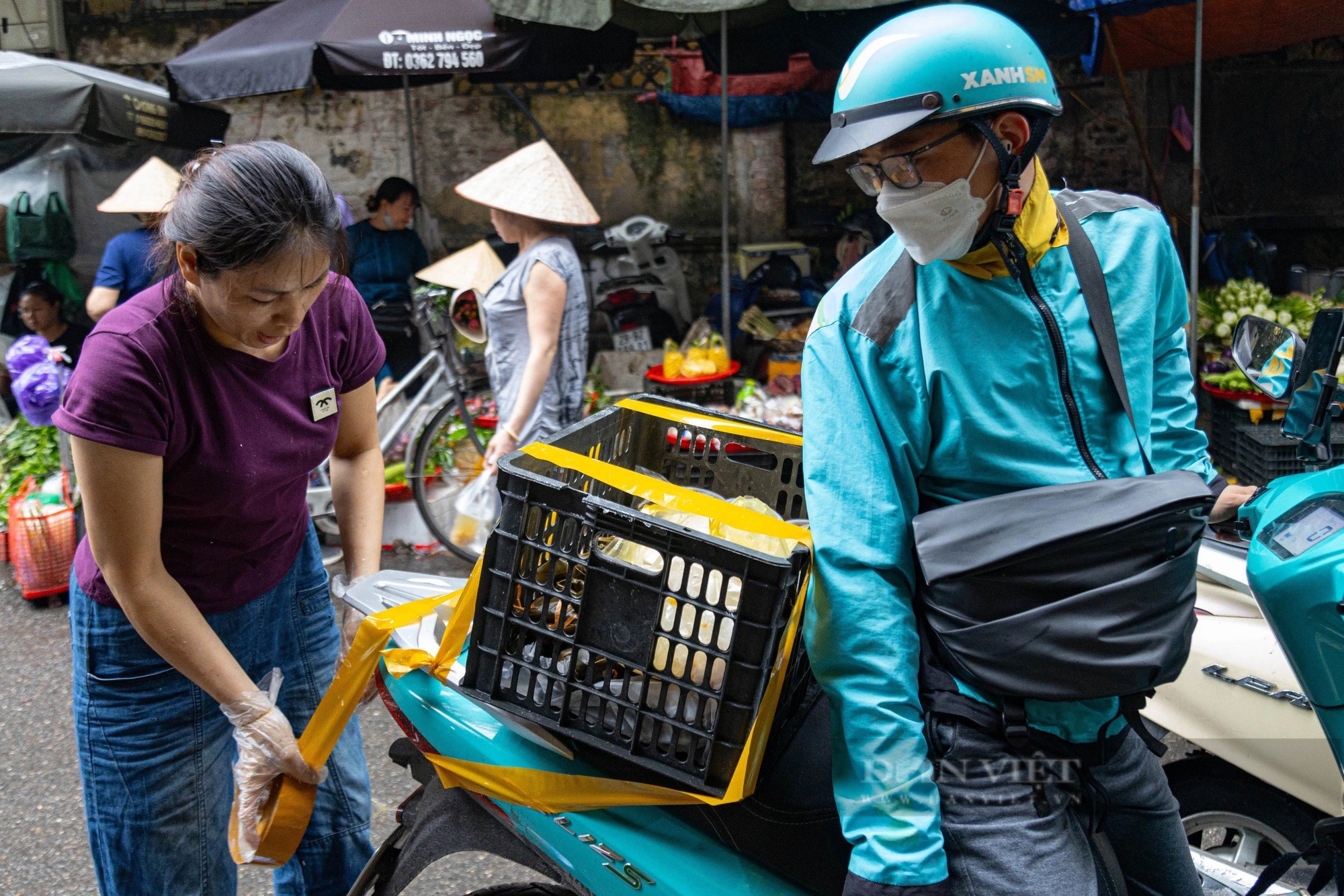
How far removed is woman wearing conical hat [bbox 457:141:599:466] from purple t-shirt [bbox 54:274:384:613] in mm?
2181

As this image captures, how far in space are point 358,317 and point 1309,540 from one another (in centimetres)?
174

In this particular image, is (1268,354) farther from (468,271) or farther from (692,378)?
(692,378)

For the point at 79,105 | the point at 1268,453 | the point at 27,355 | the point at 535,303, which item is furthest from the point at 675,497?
the point at 79,105

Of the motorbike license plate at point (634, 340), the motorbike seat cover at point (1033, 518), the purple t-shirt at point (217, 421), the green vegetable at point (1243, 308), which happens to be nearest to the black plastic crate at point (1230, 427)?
the green vegetable at point (1243, 308)

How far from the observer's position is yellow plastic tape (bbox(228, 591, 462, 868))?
1811 millimetres

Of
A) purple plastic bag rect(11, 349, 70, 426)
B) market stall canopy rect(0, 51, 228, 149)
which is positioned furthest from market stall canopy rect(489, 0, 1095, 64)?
purple plastic bag rect(11, 349, 70, 426)

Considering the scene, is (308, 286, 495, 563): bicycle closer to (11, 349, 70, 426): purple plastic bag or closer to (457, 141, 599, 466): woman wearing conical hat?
(457, 141, 599, 466): woman wearing conical hat

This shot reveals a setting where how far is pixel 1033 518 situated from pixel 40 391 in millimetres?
5515

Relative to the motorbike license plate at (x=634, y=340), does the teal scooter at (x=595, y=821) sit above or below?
below

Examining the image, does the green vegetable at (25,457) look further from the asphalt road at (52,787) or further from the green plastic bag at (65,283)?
the green plastic bag at (65,283)

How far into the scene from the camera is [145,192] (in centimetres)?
560

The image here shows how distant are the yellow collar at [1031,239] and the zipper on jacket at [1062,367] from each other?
3 cm

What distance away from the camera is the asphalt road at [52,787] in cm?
300

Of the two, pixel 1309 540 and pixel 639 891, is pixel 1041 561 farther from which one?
pixel 639 891
